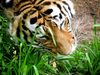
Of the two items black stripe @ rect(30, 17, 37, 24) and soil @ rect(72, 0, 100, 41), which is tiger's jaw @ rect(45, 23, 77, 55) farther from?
soil @ rect(72, 0, 100, 41)

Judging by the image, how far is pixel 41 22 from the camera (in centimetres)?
273

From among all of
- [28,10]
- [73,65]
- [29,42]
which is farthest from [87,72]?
[28,10]

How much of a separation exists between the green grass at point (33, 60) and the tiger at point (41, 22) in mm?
173

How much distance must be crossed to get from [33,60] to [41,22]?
0.59 meters

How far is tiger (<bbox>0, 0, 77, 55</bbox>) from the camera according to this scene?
2723 millimetres

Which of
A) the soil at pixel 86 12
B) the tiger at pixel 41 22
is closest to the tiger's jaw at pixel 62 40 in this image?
the tiger at pixel 41 22

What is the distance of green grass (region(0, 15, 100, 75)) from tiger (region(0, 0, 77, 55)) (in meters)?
0.17

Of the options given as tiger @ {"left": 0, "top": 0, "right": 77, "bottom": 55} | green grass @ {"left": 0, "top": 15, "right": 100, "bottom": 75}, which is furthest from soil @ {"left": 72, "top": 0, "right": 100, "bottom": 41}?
tiger @ {"left": 0, "top": 0, "right": 77, "bottom": 55}

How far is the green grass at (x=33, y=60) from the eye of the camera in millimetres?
3112

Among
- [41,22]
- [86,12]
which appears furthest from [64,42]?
[86,12]

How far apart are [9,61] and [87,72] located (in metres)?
0.82

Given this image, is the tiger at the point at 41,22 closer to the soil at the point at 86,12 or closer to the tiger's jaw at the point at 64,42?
the tiger's jaw at the point at 64,42

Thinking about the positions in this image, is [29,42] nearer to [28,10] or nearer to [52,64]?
[28,10]

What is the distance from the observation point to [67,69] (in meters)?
3.54
